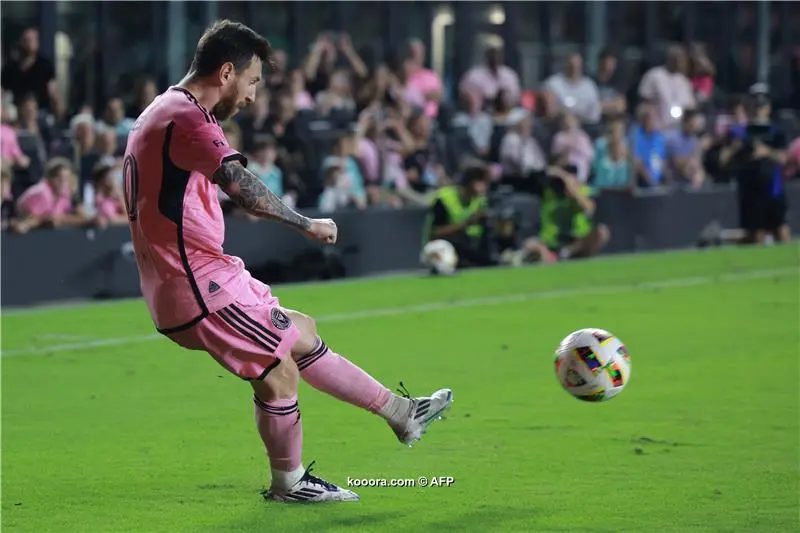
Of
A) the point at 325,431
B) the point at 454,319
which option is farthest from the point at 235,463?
the point at 454,319

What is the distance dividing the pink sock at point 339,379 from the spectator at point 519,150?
1264 centimetres

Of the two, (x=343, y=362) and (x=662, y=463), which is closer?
(x=343, y=362)

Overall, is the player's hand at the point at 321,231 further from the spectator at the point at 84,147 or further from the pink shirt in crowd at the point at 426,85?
the pink shirt in crowd at the point at 426,85

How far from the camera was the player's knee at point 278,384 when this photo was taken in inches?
280

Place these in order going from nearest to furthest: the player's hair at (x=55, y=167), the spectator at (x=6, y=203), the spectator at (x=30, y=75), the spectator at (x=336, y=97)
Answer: the spectator at (x=6, y=203) < the player's hair at (x=55, y=167) < the spectator at (x=30, y=75) < the spectator at (x=336, y=97)

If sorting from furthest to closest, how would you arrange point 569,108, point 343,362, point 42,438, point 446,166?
point 569,108
point 446,166
point 42,438
point 343,362

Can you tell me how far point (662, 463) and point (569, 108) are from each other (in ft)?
A: 47.0

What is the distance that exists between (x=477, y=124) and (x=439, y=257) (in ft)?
11.9

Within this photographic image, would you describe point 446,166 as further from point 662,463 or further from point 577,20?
point 662,463

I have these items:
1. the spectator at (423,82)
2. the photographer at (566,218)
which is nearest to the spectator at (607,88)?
the spectator at (423,82)

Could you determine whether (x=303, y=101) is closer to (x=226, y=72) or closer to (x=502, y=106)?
(x=502, y=106)

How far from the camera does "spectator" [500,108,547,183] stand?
65.7ft

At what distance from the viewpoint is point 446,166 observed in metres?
20.5

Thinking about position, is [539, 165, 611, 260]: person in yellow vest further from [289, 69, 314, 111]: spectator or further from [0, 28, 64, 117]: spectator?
[0, 28, 64, 117]: spectator
